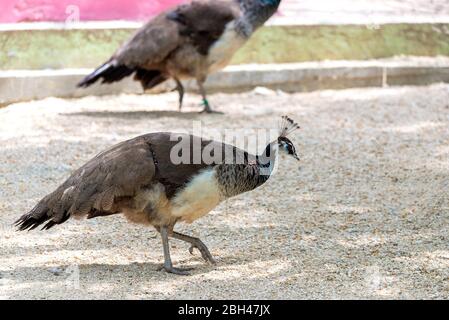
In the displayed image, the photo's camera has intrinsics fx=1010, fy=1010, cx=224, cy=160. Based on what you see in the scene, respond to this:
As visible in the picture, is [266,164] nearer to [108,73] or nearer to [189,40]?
[189,40]

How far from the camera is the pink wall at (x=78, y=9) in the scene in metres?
8.06

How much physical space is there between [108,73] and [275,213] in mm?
2705

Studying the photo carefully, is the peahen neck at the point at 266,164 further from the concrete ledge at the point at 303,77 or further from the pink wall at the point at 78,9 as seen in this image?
the pink wall at the point at 78,9

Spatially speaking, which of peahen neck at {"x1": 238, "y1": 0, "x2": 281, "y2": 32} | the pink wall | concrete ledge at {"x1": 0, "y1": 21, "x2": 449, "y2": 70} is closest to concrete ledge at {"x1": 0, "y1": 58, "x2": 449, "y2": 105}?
concrete ledge at {"x1": 0, "y1": 21, "x2": 449, "y2": 70}

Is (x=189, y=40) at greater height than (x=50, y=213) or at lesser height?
greater

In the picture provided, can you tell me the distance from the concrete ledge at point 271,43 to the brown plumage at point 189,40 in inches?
24.4

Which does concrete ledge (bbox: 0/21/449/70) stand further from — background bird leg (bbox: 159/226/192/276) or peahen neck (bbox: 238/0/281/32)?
background bird leg (bbox: 159/226/192/276)

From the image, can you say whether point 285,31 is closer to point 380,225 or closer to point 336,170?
point 336,170

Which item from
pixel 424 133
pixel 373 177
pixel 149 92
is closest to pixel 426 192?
pixel 373 177

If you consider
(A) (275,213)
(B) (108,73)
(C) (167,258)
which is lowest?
(A) (275,213)

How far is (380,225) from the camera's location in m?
5.16

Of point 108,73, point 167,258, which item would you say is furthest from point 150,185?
point 108,73

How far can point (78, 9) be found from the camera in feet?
27.0

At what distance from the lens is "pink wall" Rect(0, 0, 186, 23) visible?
8.06m
